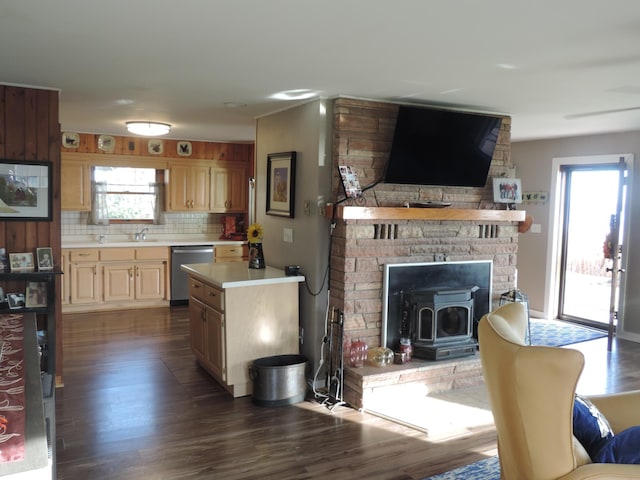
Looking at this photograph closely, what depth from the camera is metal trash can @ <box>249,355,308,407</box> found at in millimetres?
3975

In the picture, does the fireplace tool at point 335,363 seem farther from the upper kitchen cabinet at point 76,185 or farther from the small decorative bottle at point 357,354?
the upper kitchen cabinet at point 76,185

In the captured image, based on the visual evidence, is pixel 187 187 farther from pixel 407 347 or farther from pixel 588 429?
pixel 588 429

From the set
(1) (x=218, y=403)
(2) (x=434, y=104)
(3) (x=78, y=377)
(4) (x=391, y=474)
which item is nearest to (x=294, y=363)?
(1) (x=218, y=403)

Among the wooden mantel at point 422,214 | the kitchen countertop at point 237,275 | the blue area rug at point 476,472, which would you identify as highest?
the wooden mantel at point 422,214

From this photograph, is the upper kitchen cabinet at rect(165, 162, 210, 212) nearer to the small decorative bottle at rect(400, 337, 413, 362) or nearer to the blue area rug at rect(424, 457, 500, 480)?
the small decorative bottle at rect(400, 337, 413, 362)

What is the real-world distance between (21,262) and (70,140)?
3431 mm

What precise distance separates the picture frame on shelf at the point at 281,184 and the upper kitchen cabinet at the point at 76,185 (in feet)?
10.6

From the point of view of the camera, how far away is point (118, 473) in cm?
300

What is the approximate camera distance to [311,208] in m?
4.30

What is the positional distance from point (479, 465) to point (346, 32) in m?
2.45

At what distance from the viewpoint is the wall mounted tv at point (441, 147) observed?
13.8 ft

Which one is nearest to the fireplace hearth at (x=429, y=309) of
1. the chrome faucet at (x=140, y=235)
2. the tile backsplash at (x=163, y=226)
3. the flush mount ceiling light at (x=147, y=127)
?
the flush mount ceiling light at (x=147, y=127)

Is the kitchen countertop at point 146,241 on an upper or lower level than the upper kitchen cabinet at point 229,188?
lower

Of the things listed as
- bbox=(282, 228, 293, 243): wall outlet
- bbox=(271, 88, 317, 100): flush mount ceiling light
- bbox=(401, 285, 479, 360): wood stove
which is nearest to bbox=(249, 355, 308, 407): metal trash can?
bbox=(401, 285, 479, 360): wood stove
